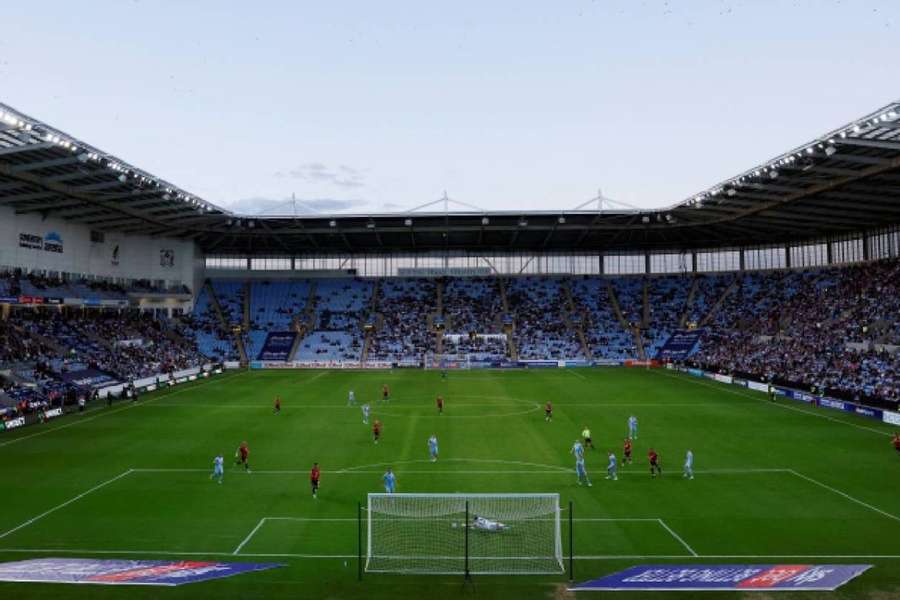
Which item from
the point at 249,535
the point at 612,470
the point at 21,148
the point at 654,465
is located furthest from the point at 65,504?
the point at 21,148

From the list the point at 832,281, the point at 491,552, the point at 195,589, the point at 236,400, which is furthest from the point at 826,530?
the point at 832,281

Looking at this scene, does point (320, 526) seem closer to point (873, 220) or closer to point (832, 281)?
point (873, 220)

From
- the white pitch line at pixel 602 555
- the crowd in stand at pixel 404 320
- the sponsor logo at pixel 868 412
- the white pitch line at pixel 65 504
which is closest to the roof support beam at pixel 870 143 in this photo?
the sponsor logo at pixel 868 412

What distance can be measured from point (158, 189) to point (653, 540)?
155 feet

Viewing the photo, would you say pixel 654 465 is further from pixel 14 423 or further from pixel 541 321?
pixel 541 321

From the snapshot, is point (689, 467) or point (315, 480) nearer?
point (315, 480)

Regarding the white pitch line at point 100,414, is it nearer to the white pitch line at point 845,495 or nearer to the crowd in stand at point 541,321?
the crowd in stand at point 541,321

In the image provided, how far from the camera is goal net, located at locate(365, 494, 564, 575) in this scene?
53.6ft

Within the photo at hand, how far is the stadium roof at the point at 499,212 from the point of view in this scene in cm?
3838

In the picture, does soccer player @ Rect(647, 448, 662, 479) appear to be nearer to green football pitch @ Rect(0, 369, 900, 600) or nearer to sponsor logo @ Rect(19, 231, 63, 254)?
green football pitch @ Rect(0, 369, 900, 600)

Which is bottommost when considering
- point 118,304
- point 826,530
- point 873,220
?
point 826,530

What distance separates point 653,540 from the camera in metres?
18.1

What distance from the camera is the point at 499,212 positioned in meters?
69.5

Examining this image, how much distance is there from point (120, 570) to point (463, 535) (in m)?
8.94
